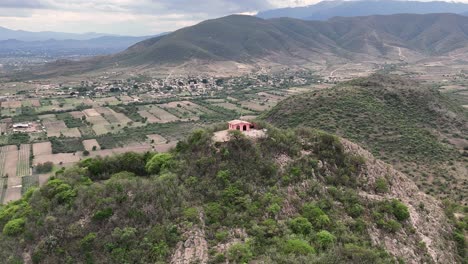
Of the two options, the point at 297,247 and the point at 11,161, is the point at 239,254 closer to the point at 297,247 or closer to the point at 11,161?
the point at 297,247

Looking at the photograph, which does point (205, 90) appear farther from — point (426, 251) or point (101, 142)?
point (426, 251)

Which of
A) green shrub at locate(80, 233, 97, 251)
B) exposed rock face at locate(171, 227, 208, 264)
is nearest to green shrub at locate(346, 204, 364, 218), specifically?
exposed rock face at locate(171, 227, 208, 264)

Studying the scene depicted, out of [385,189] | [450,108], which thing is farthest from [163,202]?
[450,108]

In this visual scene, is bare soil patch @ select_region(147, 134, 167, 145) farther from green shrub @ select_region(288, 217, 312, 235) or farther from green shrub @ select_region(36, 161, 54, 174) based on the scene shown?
green shrub @ select_region(288, 217, 312, 235)

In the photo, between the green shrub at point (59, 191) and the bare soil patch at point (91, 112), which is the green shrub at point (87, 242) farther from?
the bare soil patch at point (91, 112)

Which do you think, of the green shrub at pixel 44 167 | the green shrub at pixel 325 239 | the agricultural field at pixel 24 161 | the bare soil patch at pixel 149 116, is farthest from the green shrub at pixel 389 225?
the bare soil patch at pixel 149 116
